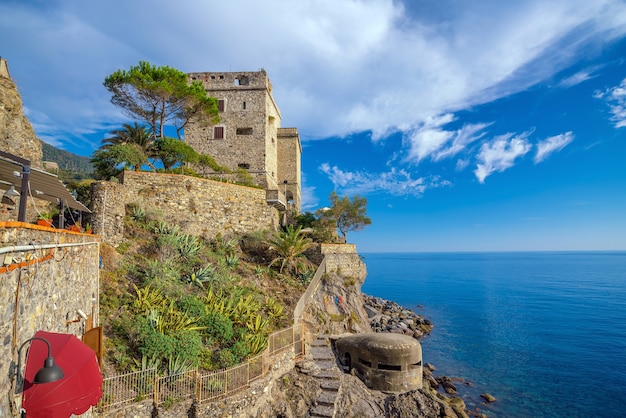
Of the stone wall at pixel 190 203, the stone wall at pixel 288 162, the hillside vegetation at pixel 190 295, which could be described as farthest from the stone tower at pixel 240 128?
the hillside vegetation at pixel 190 295

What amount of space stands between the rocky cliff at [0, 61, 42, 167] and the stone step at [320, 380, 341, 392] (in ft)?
49.6

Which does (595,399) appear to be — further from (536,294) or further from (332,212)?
(536,294)

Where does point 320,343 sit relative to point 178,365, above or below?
below

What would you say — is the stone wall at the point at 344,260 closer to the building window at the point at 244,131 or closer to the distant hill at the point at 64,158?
the building window at the point at 244,131

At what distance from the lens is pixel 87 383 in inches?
199

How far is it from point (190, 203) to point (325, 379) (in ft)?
41.0

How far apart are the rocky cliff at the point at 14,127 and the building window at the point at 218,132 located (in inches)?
628

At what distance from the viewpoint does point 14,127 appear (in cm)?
1340

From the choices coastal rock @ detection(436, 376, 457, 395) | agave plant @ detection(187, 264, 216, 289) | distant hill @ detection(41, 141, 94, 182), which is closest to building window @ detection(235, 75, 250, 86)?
agave plant @ detection(187, 264, 216, 289)

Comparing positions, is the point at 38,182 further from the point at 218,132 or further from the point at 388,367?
the point at 218,132

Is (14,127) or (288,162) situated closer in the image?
(14,127)

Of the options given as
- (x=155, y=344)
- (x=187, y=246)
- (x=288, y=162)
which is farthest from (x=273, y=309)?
(x=288, y=162)

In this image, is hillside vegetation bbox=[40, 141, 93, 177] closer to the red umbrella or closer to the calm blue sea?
the calm blue sea

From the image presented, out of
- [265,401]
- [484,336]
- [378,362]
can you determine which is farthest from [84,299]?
[484,336]
